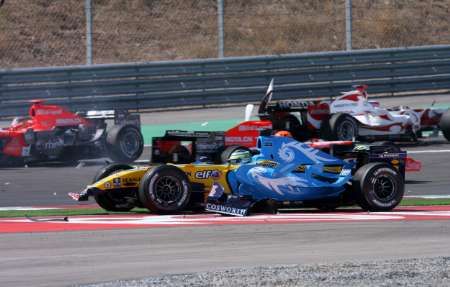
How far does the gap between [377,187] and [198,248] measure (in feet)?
12.1

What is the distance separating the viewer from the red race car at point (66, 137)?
19.2 metres

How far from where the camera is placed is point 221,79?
23844mm

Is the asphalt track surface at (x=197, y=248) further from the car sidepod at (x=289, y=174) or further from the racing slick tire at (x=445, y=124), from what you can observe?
the racing slick tire at (x=445, y=124)

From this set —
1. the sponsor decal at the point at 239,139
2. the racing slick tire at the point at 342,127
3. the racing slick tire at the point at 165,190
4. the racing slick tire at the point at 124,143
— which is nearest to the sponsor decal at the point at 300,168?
the racing slick tire at the point at 165,190

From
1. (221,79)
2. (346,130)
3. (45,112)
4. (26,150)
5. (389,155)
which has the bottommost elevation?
(26,150)

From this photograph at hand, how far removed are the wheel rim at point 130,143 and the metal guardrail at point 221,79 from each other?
10.1 feet

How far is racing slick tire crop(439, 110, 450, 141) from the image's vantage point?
21391 mm

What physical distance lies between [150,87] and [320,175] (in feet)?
36.4

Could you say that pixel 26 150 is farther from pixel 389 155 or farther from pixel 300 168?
pixel 389 155

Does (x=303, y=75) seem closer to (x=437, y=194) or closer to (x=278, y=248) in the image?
(x=437, y=194)

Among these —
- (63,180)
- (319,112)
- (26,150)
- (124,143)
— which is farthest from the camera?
(319,112)

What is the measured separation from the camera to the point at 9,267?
27.8 feet

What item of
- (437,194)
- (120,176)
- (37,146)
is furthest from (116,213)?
(37,146)

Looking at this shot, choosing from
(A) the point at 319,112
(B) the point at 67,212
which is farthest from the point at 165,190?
(A) the point at 319,112
